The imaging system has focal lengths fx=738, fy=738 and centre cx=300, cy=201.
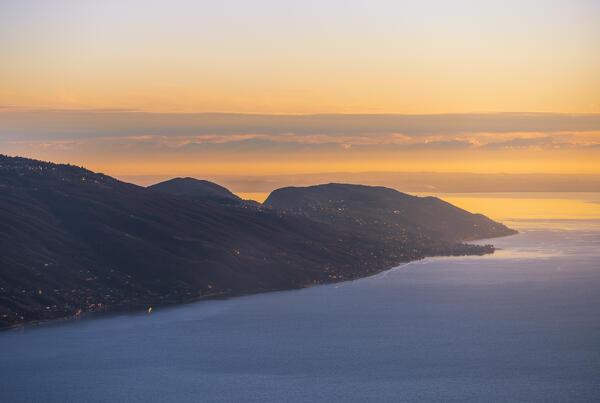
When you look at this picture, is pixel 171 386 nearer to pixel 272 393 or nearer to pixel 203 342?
pixel 272 393

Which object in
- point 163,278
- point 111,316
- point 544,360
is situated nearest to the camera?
point 544,360

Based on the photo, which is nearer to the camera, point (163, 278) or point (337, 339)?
point (337, 339)

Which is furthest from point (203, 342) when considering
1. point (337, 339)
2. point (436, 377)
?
point (436, 377)

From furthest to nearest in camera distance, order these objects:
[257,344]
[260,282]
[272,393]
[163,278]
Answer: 1. [260,282]
2. [163,278]
3. [257,344]
4. [272,393]

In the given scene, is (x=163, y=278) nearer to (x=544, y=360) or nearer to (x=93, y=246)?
(x=93, y=246)
